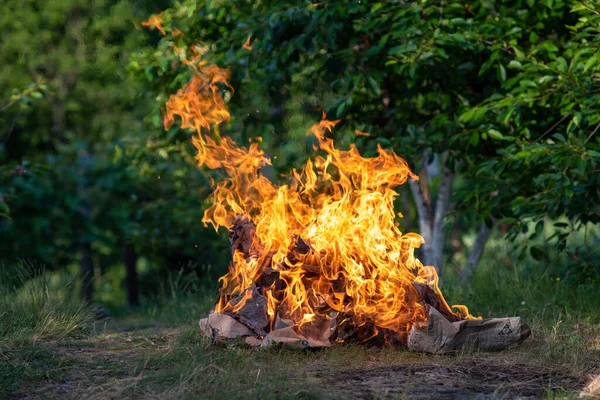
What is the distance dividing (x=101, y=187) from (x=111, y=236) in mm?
1139

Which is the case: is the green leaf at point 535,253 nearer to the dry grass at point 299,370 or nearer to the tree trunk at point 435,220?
the dry grass at point 299,370

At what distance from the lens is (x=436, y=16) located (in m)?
7.02

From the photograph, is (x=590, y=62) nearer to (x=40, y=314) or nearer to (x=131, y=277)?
(x=40, y=314)

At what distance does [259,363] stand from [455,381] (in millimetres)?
1285

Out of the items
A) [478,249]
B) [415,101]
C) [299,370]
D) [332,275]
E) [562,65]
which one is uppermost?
[562,65]

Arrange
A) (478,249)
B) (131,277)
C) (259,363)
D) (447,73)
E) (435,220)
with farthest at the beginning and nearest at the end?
(131,277)
(478,249)
(435,220)
(447,73)
(259,363)

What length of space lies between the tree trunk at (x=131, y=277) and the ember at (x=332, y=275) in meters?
6.08

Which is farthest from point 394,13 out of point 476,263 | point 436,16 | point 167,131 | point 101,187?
point 101,187

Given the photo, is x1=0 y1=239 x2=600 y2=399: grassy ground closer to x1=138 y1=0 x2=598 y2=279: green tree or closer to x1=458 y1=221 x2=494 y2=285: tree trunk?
x1=138 y1=0 x2=598 y2=279: green tree

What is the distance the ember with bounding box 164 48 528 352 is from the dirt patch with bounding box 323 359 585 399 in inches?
18.9

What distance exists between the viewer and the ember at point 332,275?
18.8 ft

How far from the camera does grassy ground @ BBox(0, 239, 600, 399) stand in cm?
461

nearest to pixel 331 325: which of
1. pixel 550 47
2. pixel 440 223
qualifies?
pixel 550 47

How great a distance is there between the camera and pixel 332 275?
5.84 m
